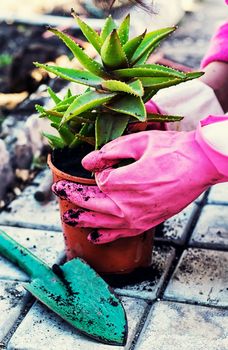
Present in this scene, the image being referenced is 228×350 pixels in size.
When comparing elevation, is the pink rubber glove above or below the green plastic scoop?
above

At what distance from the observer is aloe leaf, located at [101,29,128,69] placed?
1993 millimetres

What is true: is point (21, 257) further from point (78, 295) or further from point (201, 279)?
point (201, 279)

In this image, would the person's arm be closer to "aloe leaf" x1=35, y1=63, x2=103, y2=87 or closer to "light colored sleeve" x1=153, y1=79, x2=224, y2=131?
"light colored sleeve" x1=153, y1=79, x2=224, y2=131

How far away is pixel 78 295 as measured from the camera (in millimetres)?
2164

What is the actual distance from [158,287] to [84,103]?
70 centimetres

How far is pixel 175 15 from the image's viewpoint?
5.45 meters

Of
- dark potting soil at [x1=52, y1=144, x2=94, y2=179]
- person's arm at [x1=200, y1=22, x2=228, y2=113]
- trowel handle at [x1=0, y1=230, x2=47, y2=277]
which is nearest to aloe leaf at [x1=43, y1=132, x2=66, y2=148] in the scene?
dark potting soil at [x1=52, y1=144, x2=94, y2=179]

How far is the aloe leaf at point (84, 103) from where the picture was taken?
203 cm

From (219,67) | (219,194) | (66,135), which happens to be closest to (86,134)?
(66,135)

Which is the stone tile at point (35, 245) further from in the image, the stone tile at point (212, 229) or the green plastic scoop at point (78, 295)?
the stone tile at point (212, 229)

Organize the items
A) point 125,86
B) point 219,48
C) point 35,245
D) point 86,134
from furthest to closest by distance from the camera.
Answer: point 219,48, point 35,245, point 86,134, point 125,86

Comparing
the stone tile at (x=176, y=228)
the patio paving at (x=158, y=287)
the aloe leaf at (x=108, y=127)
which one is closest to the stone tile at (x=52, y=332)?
the patio paving at (x=158, y=287)

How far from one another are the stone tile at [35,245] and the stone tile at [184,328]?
0.49m

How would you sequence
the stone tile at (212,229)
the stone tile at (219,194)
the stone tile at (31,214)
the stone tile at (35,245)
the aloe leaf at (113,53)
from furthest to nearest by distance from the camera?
1. the stone tile at (219,194)
2. the stone tile at (31,214)
3. the stone tile at (212,229)
4. the stone tile at (35,245)
5. the aloe leaf at (113,53)
